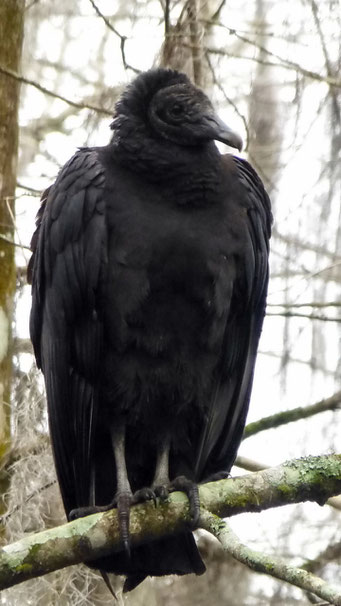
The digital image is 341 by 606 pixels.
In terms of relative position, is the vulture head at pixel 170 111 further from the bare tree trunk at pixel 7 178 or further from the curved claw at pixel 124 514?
the curved claw at pixel 124 514

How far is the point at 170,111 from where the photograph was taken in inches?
158

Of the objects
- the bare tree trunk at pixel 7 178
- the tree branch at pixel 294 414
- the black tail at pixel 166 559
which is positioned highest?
the bare tree trunk at pixel 7 178

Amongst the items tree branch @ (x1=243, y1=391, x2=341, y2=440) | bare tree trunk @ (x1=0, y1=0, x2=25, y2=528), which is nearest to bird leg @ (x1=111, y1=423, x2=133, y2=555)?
tree branch @ (x1=243, y1=391, x2=341, y2=440)

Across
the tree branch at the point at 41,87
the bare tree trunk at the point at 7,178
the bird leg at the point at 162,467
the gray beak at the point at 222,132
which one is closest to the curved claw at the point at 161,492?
the bird leg at the point at 162,467

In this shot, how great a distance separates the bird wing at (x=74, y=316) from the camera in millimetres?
3717

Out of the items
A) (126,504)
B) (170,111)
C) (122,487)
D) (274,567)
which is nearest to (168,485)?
(122,487)

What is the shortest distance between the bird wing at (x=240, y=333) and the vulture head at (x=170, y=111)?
17cm

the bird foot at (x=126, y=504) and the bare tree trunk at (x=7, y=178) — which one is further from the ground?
the bare tree trunk at (x=7, y=178)

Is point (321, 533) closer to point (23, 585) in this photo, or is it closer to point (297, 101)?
point (23, 585)

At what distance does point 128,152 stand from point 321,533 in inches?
94.1

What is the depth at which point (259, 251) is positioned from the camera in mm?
3982

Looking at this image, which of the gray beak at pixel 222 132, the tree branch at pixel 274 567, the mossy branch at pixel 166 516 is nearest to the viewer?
the tree branch at pixel 274 567

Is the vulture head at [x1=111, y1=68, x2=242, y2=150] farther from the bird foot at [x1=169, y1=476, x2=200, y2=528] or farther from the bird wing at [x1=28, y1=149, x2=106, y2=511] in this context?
the bird foot at [x1=169, y1=476, x2=200, y2=528]

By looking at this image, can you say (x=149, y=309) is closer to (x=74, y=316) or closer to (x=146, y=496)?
(x=74, y=316)
